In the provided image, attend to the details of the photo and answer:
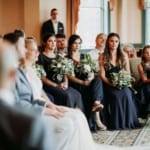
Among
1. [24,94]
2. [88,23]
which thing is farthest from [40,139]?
[88,23]

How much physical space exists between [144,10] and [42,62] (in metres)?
6.69

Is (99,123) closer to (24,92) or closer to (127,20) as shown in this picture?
(24,92)

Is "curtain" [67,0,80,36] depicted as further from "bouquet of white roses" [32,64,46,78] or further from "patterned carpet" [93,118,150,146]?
"bouquet of white roses" [32,64,46,78]

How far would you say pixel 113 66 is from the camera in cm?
559

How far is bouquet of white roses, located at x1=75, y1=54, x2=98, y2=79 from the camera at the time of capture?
5.34 m

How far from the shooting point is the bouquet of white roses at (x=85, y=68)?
534 centimetres

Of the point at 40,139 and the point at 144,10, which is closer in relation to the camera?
the point at 40,139

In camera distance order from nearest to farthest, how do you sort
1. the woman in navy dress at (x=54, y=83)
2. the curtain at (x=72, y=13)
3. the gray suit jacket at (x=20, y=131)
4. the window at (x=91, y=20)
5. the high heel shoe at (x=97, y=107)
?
the gray suit jacket at (x=20, y=131) < the woman in navy dress at (x=54, y=83) < the high heel shoe at (x=97, y=107) < the curtain at (x=72, y=13) < the window at (x=91, y=20)

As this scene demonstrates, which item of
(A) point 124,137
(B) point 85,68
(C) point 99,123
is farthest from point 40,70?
(A) point 124,137

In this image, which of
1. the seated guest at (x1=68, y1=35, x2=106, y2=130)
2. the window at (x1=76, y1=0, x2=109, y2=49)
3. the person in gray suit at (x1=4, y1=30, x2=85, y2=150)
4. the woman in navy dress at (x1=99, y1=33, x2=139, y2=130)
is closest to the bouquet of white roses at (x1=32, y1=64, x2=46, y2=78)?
the seated guest at (x1=68, y1=35, x2=106, y2=130)

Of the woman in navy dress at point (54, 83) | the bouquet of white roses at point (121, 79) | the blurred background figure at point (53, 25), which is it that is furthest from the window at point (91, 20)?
the woman in navy dress at point (54, 83)

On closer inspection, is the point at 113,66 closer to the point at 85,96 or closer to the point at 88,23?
the point at 85,96

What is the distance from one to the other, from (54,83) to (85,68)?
0.45 m

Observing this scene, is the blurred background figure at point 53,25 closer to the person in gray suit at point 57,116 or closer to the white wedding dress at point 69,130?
the white wedding dress at point 69,130
